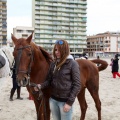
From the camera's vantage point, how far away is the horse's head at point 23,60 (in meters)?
2.76

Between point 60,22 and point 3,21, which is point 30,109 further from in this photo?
point 3,21

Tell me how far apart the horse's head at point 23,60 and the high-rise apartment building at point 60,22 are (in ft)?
258

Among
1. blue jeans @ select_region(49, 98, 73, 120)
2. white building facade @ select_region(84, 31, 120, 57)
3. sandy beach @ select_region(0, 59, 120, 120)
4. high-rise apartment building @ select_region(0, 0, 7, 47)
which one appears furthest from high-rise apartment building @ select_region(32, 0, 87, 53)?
blue jeans @ select_region(49, 98, 73, 120)

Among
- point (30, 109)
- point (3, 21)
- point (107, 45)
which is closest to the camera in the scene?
point (30, 109)

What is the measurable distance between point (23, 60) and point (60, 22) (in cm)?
8670

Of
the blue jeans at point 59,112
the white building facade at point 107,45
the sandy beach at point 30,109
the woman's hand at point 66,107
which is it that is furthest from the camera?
the white building facade at point 107,45

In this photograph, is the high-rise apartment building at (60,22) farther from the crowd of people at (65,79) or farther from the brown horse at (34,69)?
the crowd of people at (65,79)

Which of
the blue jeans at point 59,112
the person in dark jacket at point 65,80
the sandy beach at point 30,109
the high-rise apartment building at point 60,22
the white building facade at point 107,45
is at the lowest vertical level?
the sandy beach at point 30,109

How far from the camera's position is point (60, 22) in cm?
8788

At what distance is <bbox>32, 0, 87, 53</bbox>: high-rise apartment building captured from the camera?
277 ft

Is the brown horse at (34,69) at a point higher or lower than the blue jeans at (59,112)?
higher

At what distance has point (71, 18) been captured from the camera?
90.8 metres

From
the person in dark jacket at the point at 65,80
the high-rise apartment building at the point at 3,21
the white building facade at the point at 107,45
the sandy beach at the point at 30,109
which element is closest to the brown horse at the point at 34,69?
the person in dark jacket at the point at 65,80

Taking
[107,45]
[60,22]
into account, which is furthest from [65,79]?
[107,45]
